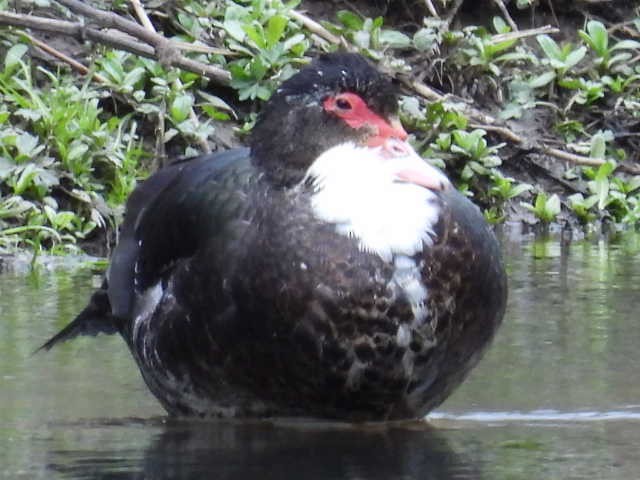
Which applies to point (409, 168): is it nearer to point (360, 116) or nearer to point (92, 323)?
point (360, 116)

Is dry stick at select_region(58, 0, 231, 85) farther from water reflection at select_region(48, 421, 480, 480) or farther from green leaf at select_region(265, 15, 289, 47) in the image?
water reflection at select_region(48, 421, 480, 480)

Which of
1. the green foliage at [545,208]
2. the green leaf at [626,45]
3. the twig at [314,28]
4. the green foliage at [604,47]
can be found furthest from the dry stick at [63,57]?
the green leaf at [626,45]

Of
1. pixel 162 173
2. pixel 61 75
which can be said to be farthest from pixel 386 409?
pixel 61 75

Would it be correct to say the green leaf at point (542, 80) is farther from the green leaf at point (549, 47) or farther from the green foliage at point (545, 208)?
the green foliage at point (545, 208)

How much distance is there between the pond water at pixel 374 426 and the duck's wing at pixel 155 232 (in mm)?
164

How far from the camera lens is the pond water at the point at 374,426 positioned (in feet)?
12.2

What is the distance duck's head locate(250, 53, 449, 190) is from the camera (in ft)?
13.4

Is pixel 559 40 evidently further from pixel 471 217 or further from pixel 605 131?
pixel 471 217

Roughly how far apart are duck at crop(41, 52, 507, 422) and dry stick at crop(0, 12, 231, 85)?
3855mm

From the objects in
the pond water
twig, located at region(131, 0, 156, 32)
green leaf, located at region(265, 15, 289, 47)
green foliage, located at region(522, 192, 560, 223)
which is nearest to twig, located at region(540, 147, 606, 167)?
green foliage, located at region(522, 192, 560, 223)

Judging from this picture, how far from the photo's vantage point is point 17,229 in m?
7.37

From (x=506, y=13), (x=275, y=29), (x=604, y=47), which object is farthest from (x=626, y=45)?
(x=275, y=29)

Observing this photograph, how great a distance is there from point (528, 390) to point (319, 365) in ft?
2.78

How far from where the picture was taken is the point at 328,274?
12.9 ft
